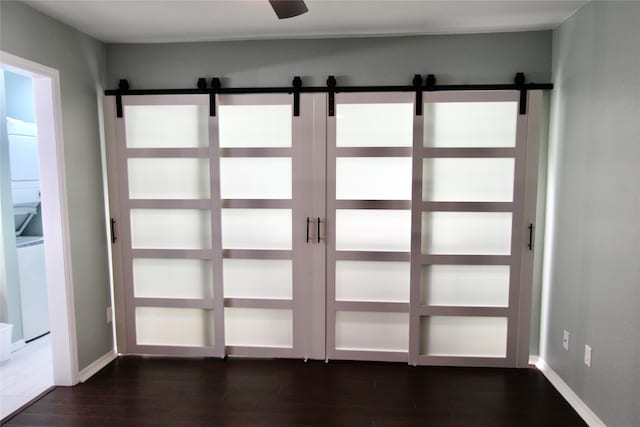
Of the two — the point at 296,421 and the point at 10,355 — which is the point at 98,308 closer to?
the point at 10,355

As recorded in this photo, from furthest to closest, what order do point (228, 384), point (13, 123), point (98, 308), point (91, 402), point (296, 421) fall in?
point (13, 123) < point (98, 308) < point (228, 384) < point (91, 402) < point (296, 421)

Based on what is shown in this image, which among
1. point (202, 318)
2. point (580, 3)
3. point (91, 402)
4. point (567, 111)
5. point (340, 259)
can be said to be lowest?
point (91, 402)

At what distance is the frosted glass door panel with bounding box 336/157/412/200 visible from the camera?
301 centimetres

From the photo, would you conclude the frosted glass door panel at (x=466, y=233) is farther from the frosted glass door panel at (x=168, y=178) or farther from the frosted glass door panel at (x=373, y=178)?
the frosted glass door panel at (x=168, y=178)

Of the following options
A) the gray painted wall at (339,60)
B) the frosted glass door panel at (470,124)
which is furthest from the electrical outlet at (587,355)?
the gray painted wall at (339,60)

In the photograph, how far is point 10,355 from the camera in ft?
10.6

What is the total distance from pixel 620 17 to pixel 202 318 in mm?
3393

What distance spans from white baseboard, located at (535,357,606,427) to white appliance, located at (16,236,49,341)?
428 cm

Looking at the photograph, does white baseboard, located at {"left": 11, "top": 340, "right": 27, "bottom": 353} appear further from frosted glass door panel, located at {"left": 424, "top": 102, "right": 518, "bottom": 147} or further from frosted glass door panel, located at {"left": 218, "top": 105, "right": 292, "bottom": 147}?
frosted glass door panel, located at {"left": 424, "top": 102, "right": 518, "bottom": 147}

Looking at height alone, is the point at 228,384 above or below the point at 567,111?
below

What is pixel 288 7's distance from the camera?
1.74 metres

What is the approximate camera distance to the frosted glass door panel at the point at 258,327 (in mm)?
3203

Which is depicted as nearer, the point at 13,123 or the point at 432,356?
the point at 432,356

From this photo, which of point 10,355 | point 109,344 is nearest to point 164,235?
point 109,344
